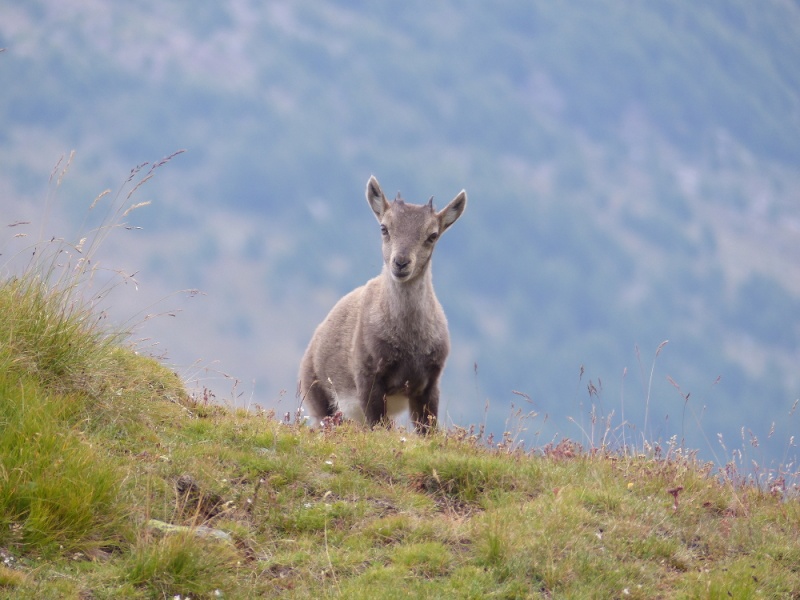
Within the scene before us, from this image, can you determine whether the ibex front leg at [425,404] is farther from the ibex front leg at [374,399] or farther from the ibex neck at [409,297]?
the ibex neck at [409,297]

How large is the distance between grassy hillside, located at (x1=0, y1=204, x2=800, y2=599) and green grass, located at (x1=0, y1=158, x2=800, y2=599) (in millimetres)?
18

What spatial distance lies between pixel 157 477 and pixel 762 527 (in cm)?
543

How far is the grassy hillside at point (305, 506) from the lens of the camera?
250 inches

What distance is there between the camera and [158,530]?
264 inches

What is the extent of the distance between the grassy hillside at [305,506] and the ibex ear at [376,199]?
4.10m

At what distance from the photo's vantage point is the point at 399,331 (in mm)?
11883

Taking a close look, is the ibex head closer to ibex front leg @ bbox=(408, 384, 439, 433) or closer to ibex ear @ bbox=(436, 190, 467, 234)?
ibex ear @ bbox=(436, 190, 467, 234)

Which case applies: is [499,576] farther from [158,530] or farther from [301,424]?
[301,424]

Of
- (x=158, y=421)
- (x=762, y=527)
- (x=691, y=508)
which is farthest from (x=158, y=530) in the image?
(x=762, y=527)

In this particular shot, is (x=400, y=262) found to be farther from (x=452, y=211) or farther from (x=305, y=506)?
(x=305, y=506)

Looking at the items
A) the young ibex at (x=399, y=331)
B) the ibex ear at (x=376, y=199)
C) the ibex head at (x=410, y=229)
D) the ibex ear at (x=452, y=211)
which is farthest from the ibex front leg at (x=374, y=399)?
the ibex ear at (x=376, y=199)

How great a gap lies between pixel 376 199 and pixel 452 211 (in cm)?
111

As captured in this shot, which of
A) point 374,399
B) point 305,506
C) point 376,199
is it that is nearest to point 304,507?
point 305,506

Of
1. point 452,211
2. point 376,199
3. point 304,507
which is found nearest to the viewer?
point 304,507
